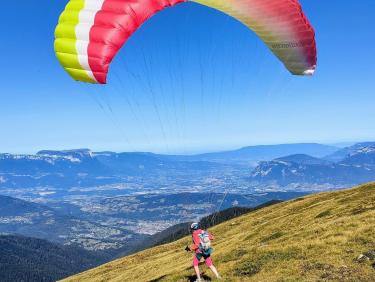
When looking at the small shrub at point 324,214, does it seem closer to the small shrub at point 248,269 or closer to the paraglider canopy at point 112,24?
the small shrub at point 248,269

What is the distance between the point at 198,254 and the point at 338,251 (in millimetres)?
8711

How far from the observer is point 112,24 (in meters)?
19.3

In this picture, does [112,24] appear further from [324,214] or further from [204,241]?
[324,214]

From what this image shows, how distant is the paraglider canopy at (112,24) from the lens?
1914 cm

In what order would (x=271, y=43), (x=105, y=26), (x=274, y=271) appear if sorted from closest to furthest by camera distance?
(x=105, y=26) < (x=274, y=271) < (x=271, y=43)

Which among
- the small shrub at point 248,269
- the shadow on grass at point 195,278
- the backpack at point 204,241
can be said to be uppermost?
the backpack at point 204,241

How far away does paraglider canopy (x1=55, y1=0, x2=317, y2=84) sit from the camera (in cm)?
1914

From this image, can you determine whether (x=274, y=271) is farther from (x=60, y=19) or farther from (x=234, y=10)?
(x=60, y=19)

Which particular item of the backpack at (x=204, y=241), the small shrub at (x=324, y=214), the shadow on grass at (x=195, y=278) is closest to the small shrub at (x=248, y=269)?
the shadow on grass at (x=195, y=278)

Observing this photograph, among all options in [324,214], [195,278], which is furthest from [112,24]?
[324,214]

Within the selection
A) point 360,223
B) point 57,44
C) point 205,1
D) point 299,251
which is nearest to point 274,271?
point 299,251

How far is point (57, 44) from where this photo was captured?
2198 cm

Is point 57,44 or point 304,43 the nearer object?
point 57,44

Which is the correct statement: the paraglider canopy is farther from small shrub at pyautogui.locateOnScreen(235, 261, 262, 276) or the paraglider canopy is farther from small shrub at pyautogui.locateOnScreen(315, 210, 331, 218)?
small shrub at pyautogui.locateOnScreen(315, 210, 331, 218)
